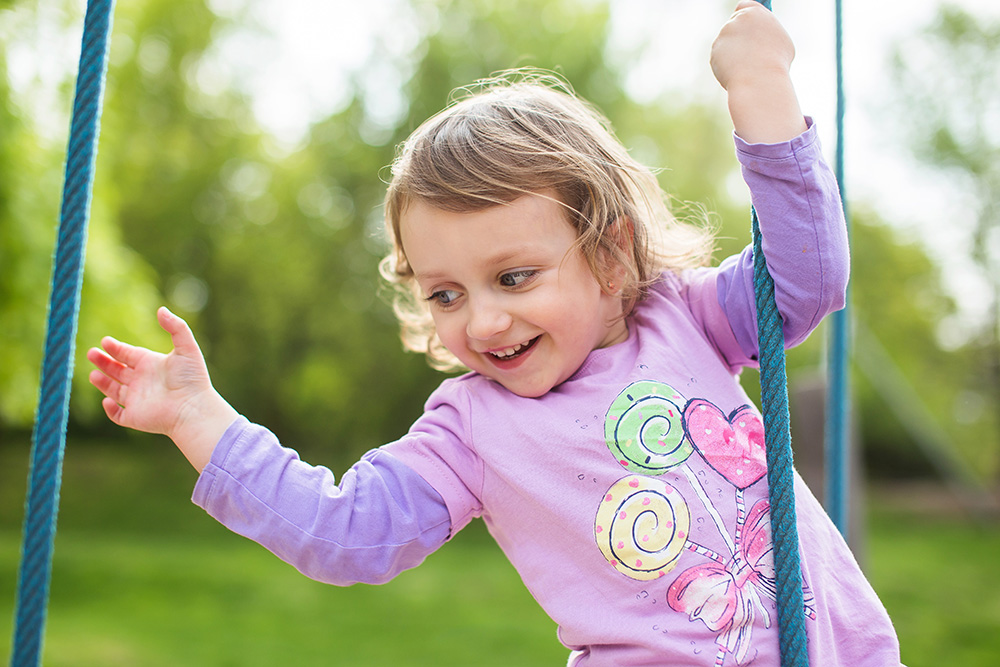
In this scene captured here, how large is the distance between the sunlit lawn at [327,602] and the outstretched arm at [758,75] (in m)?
5.06

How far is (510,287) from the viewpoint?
1180 mm

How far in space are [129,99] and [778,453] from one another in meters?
11.5

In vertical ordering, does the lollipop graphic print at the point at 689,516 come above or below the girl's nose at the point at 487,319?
below

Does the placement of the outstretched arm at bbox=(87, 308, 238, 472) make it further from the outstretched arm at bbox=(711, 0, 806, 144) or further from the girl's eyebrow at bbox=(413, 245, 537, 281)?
the outstretched arm at bbox=(711, 0, 806, 144)

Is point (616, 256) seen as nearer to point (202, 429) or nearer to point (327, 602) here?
point (202, 429)

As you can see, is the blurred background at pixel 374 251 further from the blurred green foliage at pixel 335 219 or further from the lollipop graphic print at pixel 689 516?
the lollipop graphic print at pixel 689 516

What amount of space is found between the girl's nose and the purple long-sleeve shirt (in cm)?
13

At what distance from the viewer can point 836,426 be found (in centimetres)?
177

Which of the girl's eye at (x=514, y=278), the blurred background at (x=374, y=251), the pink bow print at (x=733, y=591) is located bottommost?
the pink bow print at (x=733, y=591)

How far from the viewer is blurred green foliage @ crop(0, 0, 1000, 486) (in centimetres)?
1082

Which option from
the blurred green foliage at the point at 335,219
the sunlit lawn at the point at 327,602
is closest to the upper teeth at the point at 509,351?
the sunlit lawn at the point at 327,602

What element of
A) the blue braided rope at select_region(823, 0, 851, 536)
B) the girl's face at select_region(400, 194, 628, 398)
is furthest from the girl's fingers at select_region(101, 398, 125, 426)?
the blue braided rope at select_region(823, 0, 851, 536)

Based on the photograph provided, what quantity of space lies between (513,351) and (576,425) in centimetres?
14

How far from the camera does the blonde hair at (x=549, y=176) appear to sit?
3.93ft
